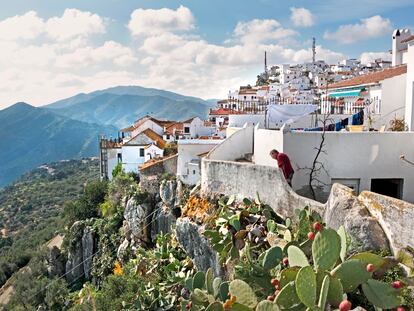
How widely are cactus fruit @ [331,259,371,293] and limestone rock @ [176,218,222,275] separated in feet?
17.8

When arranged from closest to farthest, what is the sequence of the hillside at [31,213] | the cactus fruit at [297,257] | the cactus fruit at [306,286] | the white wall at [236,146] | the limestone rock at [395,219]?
1. the cactus fruit at [306,286]
2. the cactus fruit at [297,257]
3. the limestone rock at [395,219]
4. the white wall at [236,146]
5. the hillside at [31,213]

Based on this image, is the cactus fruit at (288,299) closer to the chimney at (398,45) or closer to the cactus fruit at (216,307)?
the cactus fruit at (216,307)

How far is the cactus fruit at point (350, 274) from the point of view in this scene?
530cm

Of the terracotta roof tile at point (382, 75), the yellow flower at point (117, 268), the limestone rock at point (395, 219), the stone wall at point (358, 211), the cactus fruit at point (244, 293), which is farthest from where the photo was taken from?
the yellow flower at point (117, 268)

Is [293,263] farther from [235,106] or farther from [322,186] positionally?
[235,106]

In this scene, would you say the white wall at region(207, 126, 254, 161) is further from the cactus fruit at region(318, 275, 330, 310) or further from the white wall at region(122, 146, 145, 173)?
the white wall at region(122, 146, 145, 173)

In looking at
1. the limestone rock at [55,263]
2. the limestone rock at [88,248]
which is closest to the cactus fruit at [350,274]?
the limestone rock at [88,248]

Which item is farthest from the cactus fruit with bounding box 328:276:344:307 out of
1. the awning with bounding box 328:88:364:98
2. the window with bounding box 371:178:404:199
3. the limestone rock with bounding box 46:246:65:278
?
the limestone rock with bounding box 46:246:65:278

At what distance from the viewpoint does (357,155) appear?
10.4 metres

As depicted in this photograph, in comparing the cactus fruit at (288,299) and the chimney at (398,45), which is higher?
the chimney at (398,45)

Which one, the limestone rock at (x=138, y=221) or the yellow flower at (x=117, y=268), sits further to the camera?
the limestone rock at (x=138, y=221)

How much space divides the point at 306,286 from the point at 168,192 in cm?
1402

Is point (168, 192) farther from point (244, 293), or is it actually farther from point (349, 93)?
point (244, 293)

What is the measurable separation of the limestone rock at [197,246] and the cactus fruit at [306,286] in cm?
555
